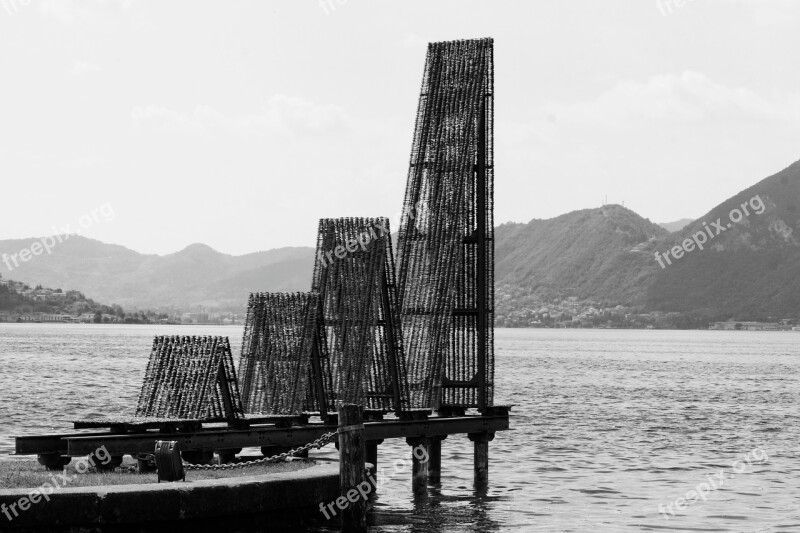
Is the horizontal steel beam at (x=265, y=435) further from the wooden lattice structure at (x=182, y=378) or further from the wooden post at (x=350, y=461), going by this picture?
the wooden post at (x=350, y=461)

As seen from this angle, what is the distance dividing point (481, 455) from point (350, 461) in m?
11.3

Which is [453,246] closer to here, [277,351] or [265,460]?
[277,351]

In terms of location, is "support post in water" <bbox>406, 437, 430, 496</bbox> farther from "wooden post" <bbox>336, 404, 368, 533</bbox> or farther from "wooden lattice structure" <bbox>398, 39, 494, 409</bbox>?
"wooden post" <bbox>336, 404, 368, 533</bbox>

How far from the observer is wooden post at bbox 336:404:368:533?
23891 mm

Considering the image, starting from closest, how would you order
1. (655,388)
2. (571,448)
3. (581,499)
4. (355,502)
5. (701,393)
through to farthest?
(355,502) < (581,499) < (571,448) < (701,393) < (655,388)

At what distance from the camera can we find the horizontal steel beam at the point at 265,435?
2439 cm

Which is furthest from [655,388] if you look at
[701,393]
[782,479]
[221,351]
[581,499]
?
[221,351]

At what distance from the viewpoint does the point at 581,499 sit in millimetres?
34219

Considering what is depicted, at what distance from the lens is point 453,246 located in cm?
3481

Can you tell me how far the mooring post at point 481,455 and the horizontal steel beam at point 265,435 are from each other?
433 mm

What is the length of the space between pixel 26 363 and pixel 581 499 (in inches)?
3399

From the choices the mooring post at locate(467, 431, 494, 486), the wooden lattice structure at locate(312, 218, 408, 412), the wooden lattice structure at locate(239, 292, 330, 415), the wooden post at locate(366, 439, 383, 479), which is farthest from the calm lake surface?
the wooden lattice structure at locate(239, 292, 330, 415)

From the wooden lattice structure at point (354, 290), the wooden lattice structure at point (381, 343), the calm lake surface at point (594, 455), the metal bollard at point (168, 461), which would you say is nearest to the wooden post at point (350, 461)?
the wooden lattice structure at point (381, 343)

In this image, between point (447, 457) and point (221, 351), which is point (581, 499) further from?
point (221, 351)
